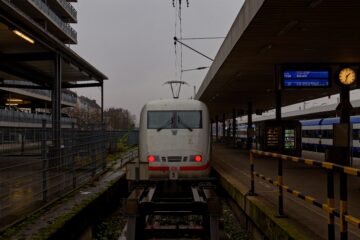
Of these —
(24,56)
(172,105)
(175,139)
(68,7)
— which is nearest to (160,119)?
(172,105)

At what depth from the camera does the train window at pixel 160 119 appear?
12.9 metres

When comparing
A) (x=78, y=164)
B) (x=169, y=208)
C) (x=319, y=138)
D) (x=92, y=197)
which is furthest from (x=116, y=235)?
(x=319, y=138)

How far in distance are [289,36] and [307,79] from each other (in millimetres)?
3252

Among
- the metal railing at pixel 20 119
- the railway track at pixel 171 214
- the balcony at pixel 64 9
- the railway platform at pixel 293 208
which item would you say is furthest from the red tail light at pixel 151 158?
the balcony at pixel 64 9

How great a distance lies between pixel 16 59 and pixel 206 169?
788cm

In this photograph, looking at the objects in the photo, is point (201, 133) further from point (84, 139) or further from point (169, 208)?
point (169, 208)

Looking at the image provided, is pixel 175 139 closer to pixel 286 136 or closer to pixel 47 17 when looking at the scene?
pixel 286 136

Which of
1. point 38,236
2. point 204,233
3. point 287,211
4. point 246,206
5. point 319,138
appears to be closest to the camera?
point 38,236

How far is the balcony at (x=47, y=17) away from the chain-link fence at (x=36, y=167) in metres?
31.8

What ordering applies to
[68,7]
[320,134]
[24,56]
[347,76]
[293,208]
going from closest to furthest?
1. [293,208]
2. [347,76]
3. [24,56]
4. [320,134]
5. [68,7]

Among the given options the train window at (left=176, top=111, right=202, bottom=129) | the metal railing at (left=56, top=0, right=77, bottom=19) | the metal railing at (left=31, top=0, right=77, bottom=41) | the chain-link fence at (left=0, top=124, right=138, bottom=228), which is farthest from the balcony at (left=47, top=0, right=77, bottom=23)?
the chain-link fence at (left=0, top=124, right=138, bottom=228)

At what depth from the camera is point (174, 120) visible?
1308 centimetres

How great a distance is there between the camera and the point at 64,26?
57.6 metres

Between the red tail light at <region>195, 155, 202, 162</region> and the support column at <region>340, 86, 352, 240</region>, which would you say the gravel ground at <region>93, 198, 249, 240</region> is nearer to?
the red tail light at <region>195, 155, 202, 162</region>
